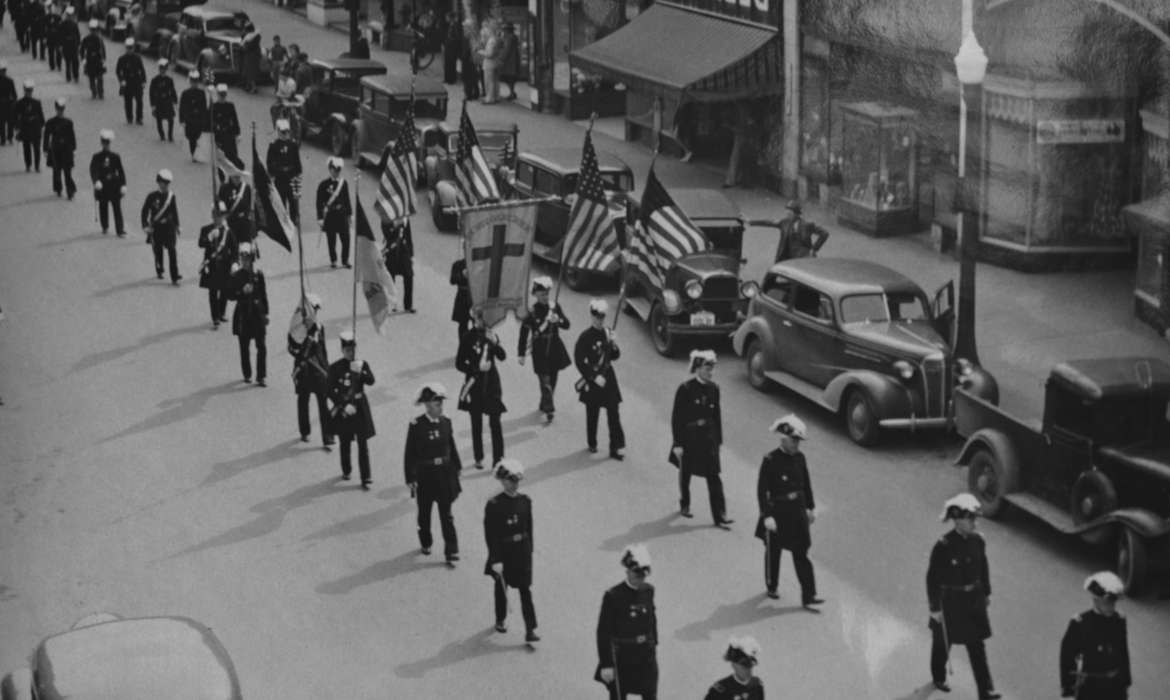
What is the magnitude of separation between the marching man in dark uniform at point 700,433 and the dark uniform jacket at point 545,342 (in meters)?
2.99

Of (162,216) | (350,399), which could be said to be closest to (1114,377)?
(350,399)

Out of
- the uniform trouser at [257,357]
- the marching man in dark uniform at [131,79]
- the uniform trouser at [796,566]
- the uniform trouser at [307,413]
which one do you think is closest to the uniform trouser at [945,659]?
the uniform trouser at [796,566]

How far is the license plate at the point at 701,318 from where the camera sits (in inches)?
917

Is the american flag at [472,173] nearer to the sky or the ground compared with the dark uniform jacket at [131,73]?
nearer to the sky

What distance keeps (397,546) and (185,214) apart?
575 inches

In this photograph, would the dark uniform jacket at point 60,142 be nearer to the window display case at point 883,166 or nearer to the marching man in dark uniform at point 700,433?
the window display case at point 883,166

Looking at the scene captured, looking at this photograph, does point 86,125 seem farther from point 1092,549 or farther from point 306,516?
point 1092,549

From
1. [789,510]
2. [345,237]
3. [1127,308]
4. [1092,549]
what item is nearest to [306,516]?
[789,510]

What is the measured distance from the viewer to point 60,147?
31.8 metres

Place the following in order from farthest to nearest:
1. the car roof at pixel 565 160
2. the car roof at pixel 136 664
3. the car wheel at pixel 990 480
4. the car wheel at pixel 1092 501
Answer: the car roof at pixel 565 160, the car wheel at pixel 990 480, the car wheel at pixel 1092 501, the car roof at pixel 136 664

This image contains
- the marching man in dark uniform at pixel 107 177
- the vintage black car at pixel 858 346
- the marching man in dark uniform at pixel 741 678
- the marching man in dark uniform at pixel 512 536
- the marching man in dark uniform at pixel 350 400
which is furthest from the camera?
the marching man in dark uniform at pixel 107 177

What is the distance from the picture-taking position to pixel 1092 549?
1719 cm

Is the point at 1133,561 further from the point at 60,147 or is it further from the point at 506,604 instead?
the point at 60,147

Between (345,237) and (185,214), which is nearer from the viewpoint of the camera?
(345,237)
